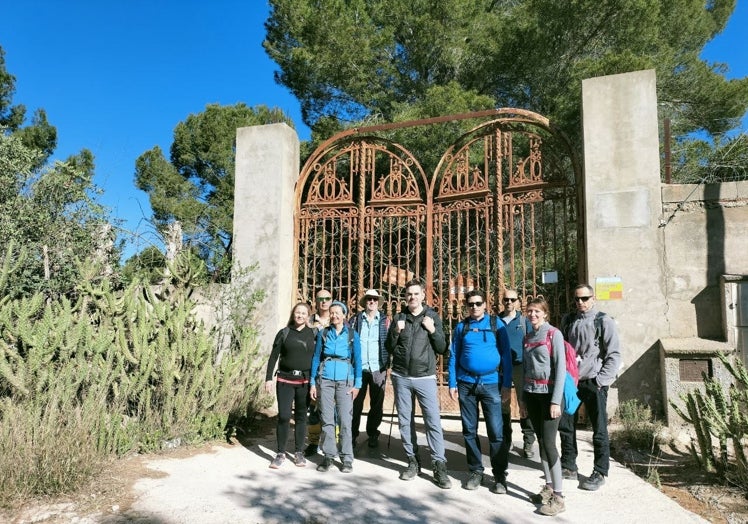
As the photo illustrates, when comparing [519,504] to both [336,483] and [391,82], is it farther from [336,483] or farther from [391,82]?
[391,82]

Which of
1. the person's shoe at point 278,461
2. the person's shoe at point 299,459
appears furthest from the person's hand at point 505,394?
the person's shoe at point 278,461

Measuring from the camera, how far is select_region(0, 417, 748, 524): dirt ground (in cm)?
348

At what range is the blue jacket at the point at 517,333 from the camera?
494 centimetres

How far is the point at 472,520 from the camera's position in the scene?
3469 mm

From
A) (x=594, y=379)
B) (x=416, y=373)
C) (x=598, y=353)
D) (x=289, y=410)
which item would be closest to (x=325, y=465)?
(x=289, y=410)

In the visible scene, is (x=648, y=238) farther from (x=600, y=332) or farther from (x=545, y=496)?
(x=545, y=496)

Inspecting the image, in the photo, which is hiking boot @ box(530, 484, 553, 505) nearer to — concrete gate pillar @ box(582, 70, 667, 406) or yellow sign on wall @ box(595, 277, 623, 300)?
concrete gate pillar @ box(582, 70, 667, 406)

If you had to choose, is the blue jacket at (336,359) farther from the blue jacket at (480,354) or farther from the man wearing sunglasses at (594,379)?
the man wearing sunglasses at (594,379)

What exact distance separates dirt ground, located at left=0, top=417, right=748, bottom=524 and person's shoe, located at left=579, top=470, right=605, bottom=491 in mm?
519

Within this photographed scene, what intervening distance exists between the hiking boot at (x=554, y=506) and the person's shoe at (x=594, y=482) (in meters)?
0.55

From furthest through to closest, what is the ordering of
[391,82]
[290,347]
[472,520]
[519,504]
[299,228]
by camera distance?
[391,82]
[299,228]
[290,347]
[519,504]
[472,520]

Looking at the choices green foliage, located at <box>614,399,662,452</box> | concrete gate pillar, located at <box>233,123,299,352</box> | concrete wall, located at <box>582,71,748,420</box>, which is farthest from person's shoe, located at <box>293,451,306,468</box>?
concrete wall, located at <box>582,71,748,420</box>

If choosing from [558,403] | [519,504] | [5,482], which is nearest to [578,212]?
[558,403]

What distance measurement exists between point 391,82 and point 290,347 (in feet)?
31.2
